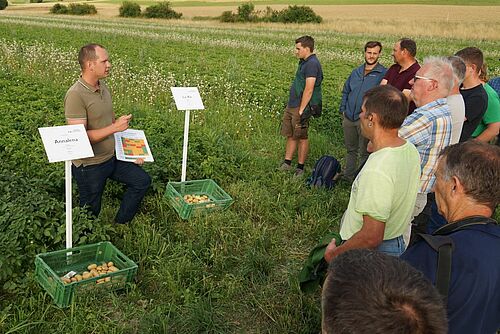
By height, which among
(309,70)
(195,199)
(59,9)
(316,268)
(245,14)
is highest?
(245,14)

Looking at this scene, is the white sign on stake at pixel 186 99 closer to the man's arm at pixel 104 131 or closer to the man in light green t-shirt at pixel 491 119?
the man's arm at pixel 104 131

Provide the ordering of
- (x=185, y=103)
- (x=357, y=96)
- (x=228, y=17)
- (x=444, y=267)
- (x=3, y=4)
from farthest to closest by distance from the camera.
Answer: (x=3, y=4)
(x=228, y=17)
(x=357, y=96)
(x=185, y=103)
(x=444, y=267)

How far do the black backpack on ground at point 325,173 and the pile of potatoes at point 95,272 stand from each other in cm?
317

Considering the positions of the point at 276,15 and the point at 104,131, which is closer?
the point at 104,131

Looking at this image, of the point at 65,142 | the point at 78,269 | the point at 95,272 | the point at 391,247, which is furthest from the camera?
the point at 78,269

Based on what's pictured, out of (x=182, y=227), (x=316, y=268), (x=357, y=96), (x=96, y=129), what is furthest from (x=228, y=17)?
(x=316, y=268)

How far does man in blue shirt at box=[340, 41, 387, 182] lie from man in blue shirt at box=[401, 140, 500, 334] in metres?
4.00

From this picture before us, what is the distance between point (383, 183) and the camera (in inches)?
109

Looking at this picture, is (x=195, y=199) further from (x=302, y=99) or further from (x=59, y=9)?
(x=59, y=9)

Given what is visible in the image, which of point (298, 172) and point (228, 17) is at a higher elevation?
point (228, 17)

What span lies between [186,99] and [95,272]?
2.49m

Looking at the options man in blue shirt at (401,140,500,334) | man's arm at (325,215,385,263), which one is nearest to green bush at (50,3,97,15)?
man's arm at (325,215,385,263)

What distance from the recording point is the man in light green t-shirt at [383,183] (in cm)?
278

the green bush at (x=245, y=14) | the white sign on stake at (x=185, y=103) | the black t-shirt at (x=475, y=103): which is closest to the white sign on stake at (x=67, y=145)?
the white sign on stake at (x=185, y=103)
